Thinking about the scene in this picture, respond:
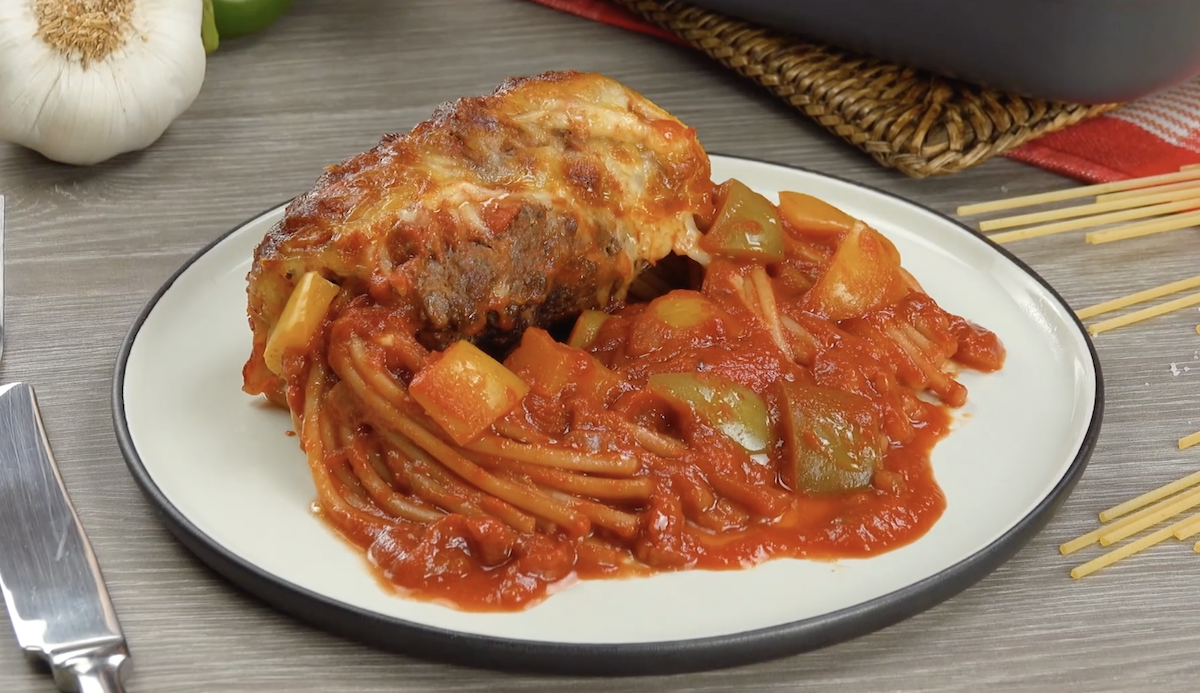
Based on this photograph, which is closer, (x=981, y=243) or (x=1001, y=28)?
(x=981, y=243)

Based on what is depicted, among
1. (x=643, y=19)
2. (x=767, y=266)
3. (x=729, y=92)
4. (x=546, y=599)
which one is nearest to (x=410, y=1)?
(x=643, y=19)

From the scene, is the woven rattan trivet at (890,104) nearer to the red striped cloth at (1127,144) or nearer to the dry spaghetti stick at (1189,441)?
the red striped cloth at (1127,144)

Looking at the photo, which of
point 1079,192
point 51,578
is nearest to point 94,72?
point 51,578

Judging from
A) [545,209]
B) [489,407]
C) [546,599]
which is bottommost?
[546,599]

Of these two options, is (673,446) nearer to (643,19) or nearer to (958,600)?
(958,600)

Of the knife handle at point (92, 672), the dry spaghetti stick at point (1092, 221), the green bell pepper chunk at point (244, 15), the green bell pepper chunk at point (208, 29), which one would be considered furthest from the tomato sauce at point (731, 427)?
→ the green bell pepper chunk at point (244, 15)

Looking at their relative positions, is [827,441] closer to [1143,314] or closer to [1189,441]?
[1189,441]
